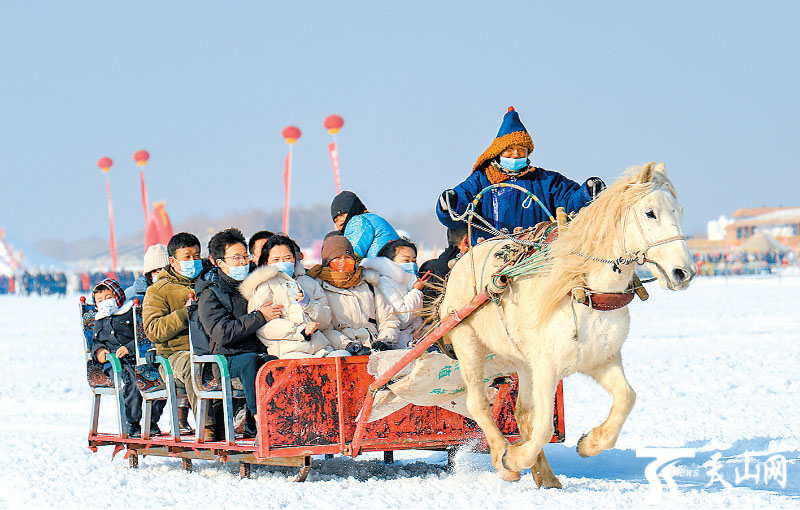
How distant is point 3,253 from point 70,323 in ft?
160

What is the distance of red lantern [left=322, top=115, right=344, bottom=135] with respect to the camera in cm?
2333

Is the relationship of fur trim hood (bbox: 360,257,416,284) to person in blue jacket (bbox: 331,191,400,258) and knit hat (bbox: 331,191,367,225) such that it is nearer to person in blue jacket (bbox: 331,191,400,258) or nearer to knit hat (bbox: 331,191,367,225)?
person in blue jacket (bbox: 331,191,400,258)

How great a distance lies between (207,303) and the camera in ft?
21.3

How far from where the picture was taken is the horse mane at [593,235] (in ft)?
16.3

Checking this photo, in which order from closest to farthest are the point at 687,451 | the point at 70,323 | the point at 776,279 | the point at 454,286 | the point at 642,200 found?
1. the point at 642,200
2. the point at 454,286
3. the point at 687,451
4. the point at 70,323
5. the point at 776,279

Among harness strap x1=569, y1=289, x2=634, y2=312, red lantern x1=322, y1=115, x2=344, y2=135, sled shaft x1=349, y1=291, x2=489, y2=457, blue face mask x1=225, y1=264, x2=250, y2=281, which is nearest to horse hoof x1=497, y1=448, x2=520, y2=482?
sled shaft x1=349, y1=291, x2=489, y2=457

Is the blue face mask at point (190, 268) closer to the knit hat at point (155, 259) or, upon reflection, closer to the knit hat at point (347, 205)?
the knit hat at point (155, 259)

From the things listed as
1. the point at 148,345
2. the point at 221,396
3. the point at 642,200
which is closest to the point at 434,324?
the point at 221,396

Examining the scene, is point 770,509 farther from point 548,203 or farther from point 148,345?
point 148,345

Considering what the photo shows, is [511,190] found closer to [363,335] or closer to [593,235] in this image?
[593,235]

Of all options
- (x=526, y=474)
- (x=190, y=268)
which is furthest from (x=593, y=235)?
(x=190, y=268)

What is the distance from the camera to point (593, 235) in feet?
16.9

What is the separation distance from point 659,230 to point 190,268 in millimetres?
3416

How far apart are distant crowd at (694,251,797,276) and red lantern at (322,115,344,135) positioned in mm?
29463
